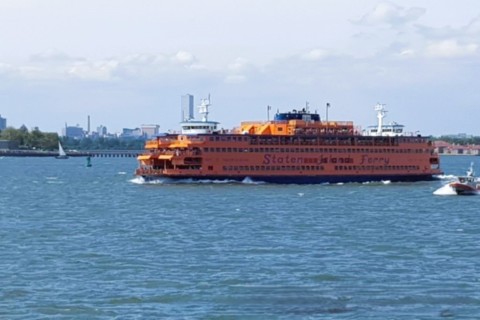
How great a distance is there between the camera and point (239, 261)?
39938mm

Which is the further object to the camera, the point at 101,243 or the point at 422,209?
the point at 422,209

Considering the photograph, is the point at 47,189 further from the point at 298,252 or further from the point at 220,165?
the point at 298,252

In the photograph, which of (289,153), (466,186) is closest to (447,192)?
(466,186)

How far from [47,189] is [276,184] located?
21772 mm

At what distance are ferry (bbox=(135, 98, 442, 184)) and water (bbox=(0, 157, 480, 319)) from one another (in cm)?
2746

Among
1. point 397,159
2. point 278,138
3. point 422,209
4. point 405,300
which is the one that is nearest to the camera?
point 405,300

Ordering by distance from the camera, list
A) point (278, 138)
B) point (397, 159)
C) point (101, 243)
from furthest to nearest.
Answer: point (397, 159) → point (278, 138) → point (101, 243)

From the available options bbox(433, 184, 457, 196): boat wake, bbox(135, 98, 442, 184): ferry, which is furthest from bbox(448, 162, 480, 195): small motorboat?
bbox(135, 98, 442, 184): ferry

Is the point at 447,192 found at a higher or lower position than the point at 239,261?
lower

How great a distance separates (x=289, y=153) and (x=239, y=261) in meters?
66.2

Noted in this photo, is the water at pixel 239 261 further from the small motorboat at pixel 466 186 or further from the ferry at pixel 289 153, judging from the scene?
the ferry at pixel 289 153

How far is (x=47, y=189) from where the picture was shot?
324 feet

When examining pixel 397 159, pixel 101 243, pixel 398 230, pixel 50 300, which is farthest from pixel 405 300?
pixel 397 159

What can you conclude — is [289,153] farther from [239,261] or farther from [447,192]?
[239,261]
